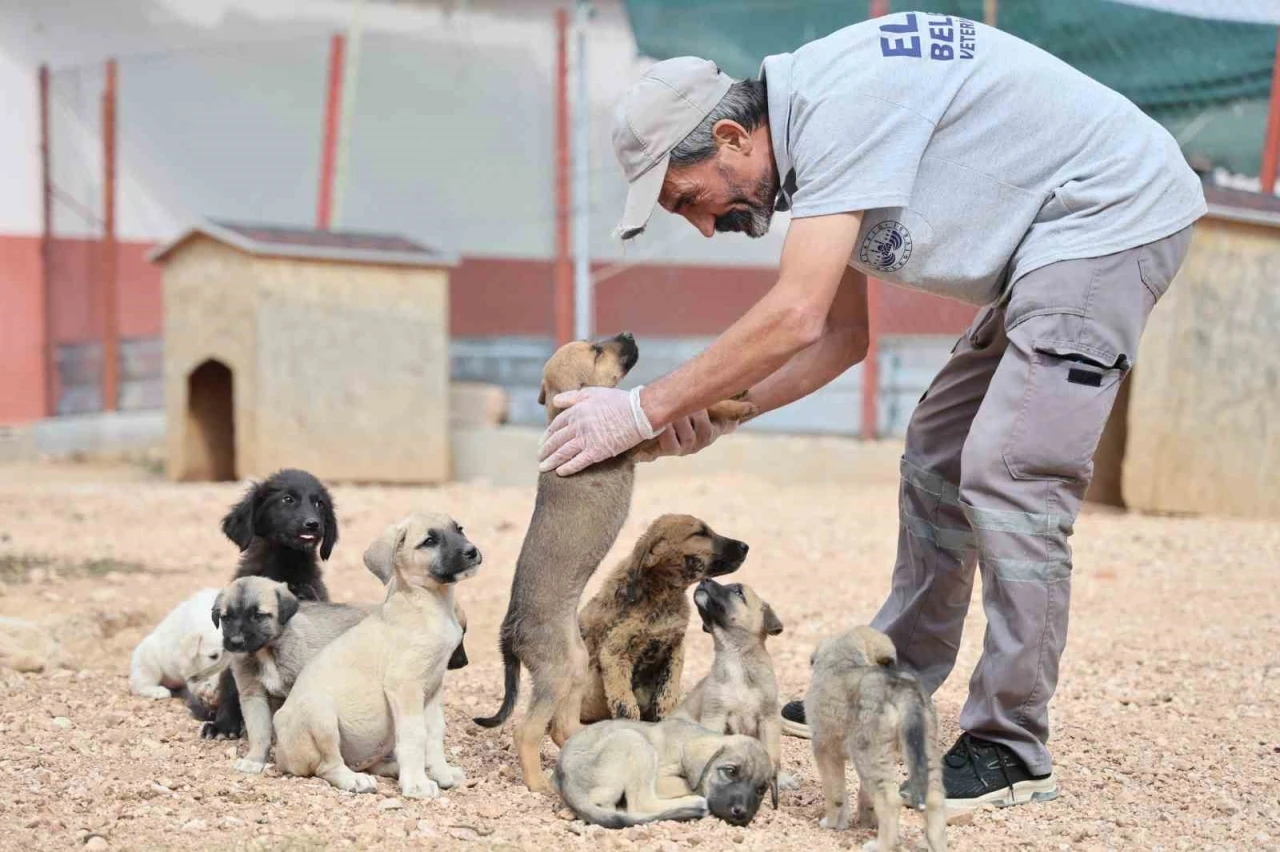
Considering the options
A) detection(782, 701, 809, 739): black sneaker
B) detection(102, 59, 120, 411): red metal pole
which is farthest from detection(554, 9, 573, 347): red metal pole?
detection(782, 701, 809, 739): black sneaker

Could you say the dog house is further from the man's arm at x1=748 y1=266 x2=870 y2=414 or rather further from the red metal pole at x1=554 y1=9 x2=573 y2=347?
the man's arm at x1=748 y1=266 x2=870 y2=414

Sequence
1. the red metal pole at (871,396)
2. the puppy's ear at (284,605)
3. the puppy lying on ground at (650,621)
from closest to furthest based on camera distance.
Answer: the puppy's ear at (284,605)
the puppy lying on ground at (650,621)
the red metal pole at (871,396)

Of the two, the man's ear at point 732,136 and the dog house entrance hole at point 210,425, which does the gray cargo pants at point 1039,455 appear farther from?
the dog house entrance hole at point 210,425

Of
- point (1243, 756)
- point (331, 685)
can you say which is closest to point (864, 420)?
point (1243, 756)

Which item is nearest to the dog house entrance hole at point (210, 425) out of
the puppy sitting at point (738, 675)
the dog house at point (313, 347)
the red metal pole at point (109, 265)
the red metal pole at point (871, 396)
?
the dog house at point (313, 347)

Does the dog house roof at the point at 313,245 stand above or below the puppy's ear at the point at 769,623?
above

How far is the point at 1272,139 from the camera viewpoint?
A: 31.3ft

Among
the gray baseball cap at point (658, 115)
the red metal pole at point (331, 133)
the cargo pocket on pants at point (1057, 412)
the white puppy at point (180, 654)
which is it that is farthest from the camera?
the red metal pole at point (331, 133)

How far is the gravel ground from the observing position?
3.37 meters

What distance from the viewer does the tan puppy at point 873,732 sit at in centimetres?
315

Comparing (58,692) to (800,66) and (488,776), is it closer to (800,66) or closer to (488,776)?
(488,776)

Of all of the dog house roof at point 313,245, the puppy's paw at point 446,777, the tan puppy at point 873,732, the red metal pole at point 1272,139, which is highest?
the red metal pole at point 1272,139

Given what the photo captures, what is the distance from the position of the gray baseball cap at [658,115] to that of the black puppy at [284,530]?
154 cm

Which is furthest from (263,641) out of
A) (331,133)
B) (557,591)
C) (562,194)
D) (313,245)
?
(331,133)
